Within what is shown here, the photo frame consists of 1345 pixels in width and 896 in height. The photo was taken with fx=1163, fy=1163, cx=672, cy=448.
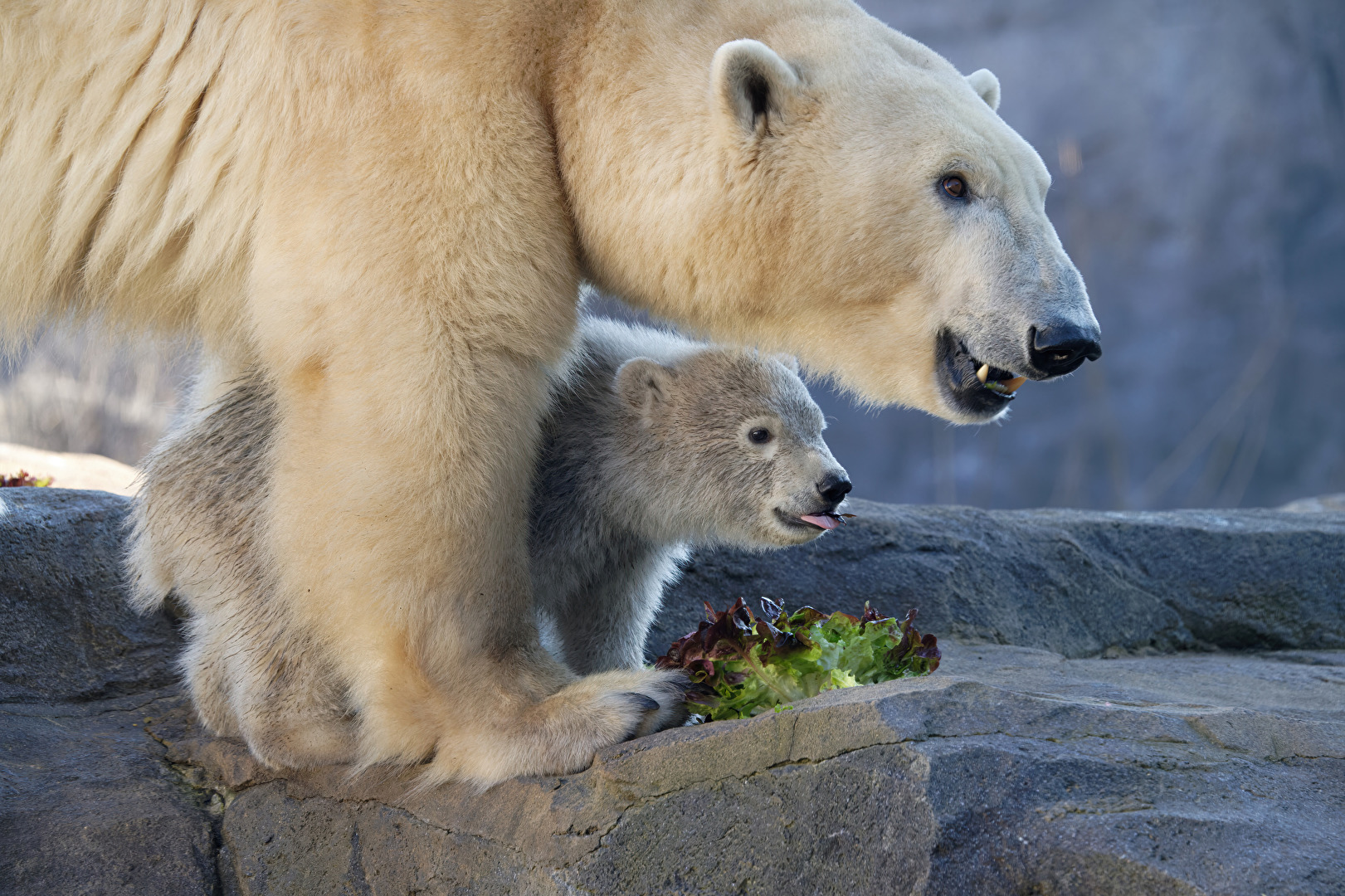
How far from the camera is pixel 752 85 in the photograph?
2.63 metres

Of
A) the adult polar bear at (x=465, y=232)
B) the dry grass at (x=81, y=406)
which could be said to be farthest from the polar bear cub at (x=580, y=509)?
the dry grass at (x=81, y=406)

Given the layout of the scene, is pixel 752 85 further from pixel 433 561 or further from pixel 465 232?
pixel 433 561

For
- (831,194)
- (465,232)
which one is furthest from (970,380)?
(465,232)

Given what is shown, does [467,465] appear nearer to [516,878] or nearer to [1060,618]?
[516,878]

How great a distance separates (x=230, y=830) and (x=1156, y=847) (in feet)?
6.99

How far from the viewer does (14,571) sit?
358 centimetres

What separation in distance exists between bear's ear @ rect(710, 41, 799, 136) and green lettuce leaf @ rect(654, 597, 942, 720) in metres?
1.14

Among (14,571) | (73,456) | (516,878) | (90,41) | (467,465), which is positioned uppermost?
(90,41)

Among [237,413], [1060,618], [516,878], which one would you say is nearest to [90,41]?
[237,413]

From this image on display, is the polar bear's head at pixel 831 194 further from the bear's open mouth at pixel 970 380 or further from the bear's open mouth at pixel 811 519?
the bear's open mouth at pixel 811 519

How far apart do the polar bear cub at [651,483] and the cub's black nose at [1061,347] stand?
902 millimetres

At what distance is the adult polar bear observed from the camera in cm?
250

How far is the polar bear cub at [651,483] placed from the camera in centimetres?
336

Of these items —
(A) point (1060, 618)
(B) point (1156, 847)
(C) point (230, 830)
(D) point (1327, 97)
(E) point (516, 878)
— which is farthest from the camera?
(D) point (1327, 97)
